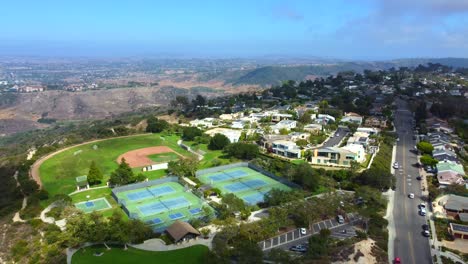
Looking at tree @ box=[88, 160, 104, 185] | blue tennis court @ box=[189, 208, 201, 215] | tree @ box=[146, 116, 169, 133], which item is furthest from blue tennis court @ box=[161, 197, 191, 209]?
tree @ box=[146, 116, 169, 133]

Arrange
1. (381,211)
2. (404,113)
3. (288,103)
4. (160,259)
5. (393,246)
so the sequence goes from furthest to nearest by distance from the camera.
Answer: (288,103)
(404,113)
(381,211)
(393,246)
(160,259)

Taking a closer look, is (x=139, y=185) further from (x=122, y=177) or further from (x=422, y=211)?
(x=422, y=211)

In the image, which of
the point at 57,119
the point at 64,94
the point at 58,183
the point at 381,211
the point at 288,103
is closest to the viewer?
the point at 381,211

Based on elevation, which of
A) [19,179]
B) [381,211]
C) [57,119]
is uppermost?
[381,211]

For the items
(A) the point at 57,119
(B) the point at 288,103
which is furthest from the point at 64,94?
(B) the point at 288,103

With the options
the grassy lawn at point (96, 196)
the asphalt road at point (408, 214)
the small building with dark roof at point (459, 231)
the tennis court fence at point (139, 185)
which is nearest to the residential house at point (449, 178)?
the asphalt road at point (408, 214)

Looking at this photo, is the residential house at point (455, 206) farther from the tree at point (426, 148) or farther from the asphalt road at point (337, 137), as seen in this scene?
the asphalt road at point (337, 137)

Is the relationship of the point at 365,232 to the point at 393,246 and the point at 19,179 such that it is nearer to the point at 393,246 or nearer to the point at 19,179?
the point at 393,246
